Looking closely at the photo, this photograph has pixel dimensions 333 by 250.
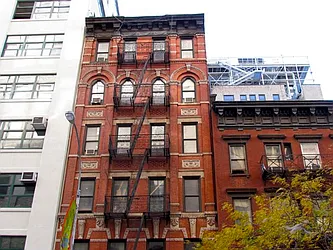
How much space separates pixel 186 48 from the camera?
86.9ft

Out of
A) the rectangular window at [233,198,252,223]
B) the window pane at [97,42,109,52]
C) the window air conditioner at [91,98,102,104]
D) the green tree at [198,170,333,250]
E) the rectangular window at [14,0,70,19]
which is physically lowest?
the green tree at [198,170,333,250]

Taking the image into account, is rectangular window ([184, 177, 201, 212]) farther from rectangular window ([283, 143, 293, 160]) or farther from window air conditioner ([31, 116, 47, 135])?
window air conditioner ([31, 116, 47, 135])

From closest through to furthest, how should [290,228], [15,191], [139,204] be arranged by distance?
[290,228] < [139,204] < [15,191]

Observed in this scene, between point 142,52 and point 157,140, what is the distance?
7118 millimetres

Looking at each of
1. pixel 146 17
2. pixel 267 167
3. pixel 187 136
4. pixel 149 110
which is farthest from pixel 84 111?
pixel 267 167

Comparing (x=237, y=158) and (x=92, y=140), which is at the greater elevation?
(x=92, y=140)

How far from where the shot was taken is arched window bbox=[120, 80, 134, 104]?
24275mm

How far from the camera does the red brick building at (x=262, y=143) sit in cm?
2077

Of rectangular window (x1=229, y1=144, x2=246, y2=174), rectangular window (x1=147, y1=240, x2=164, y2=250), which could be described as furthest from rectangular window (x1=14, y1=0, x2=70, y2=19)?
rectangular window (x1=147, y1=240, x2=164, y2=250)

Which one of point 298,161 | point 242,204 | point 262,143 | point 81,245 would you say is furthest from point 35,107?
point 298,161

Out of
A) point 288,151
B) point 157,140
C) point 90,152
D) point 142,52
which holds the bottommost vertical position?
point 288,151

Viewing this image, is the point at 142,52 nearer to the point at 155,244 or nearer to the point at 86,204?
the point at 86,204

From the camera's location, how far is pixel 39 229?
20.1m

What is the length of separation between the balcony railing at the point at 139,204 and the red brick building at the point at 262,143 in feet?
10.0
